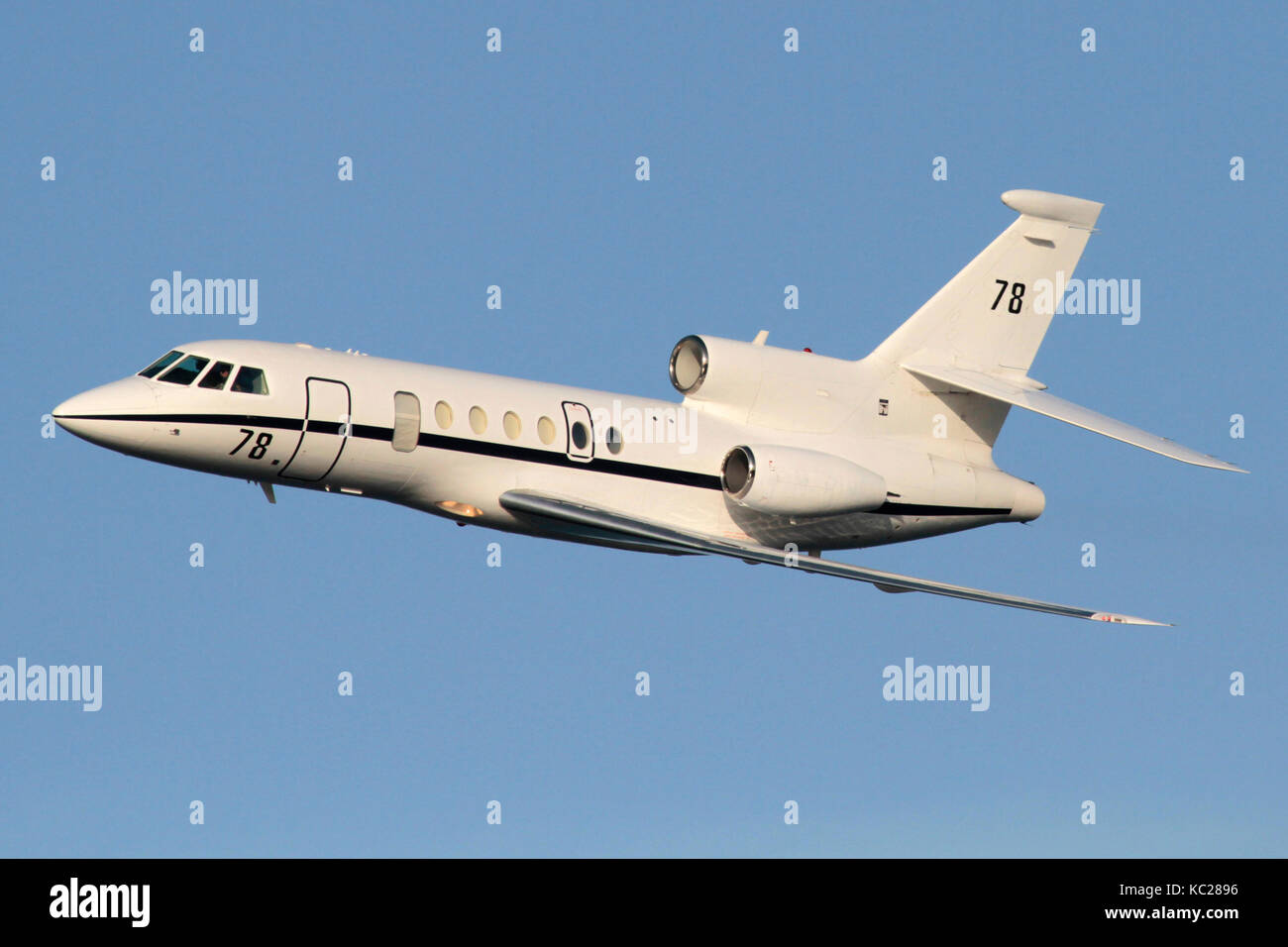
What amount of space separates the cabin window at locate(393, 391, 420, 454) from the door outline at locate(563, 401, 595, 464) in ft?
8.62

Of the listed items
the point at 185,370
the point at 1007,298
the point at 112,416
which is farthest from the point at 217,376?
the point at 1007,298

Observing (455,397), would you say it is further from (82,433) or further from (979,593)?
(979,593)

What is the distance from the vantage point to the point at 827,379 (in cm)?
3478

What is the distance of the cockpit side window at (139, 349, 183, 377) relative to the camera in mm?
30250

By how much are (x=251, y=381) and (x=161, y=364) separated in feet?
4.99

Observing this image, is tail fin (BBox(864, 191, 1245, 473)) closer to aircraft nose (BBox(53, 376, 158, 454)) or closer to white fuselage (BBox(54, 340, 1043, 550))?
white fuselage (BBox(54, 340, 1043, 550))

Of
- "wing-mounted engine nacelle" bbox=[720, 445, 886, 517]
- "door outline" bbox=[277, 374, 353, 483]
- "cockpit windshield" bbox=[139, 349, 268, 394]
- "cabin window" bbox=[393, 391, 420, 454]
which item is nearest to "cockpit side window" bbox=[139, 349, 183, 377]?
"cockpit windshield" bbox=[139, 349, 268, 394]

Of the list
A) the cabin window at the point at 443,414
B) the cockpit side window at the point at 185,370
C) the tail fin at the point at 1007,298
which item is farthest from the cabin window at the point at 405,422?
the tail fin at the point at 1007,298

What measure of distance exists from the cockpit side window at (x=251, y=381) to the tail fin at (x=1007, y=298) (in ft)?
38.9

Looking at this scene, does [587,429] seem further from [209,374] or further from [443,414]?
[209,374]

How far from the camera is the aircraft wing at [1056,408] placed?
31.7 m

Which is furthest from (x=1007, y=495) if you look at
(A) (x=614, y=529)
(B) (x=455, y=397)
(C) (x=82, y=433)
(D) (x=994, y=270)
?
(C) (x=82, y=433)

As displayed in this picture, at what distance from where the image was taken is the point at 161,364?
30344mm

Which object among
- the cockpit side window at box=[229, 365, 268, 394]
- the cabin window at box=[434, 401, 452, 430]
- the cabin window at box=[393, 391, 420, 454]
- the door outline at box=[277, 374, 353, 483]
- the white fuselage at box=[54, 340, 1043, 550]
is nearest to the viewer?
the white fuselage at box=[54, 340, 1043, 550]
